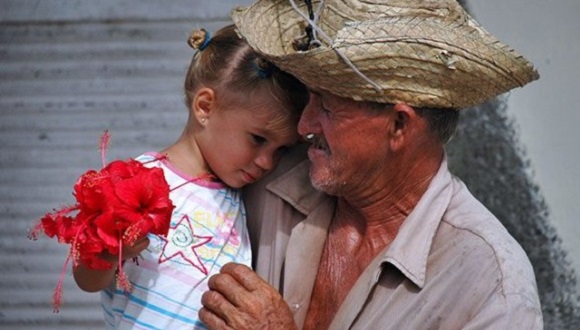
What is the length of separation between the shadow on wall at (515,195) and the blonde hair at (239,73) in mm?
1730

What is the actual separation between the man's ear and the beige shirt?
5.9 inches

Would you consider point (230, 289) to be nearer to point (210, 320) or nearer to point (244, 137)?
point (210, 320)

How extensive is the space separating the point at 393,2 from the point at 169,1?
223 centimetres

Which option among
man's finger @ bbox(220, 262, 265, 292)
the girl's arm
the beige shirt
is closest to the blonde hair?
the beige shirt

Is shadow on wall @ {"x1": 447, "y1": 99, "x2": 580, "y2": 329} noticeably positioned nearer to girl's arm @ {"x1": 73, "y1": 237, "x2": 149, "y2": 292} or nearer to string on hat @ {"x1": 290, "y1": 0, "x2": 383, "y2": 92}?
string on hat @ {"x1": 290, "y1": 0, "x2": 383, "y2": 92}

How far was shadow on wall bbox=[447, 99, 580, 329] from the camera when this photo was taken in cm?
509

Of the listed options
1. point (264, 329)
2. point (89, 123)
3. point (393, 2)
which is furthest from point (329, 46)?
point (89, 123)

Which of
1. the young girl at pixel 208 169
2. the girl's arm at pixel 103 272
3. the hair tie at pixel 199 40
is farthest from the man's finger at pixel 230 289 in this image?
the hair tie at pixel 199 40

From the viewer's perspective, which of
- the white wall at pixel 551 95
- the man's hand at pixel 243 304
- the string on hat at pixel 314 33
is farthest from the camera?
the white wall at pixel 551 95

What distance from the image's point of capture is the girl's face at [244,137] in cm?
354

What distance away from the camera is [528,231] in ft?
16.9

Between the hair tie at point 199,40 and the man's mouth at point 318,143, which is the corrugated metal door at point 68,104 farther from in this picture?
the man's mouth at point 318,143

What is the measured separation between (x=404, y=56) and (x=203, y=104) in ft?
2.13

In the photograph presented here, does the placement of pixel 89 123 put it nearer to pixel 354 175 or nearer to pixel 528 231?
pixel 528 231
